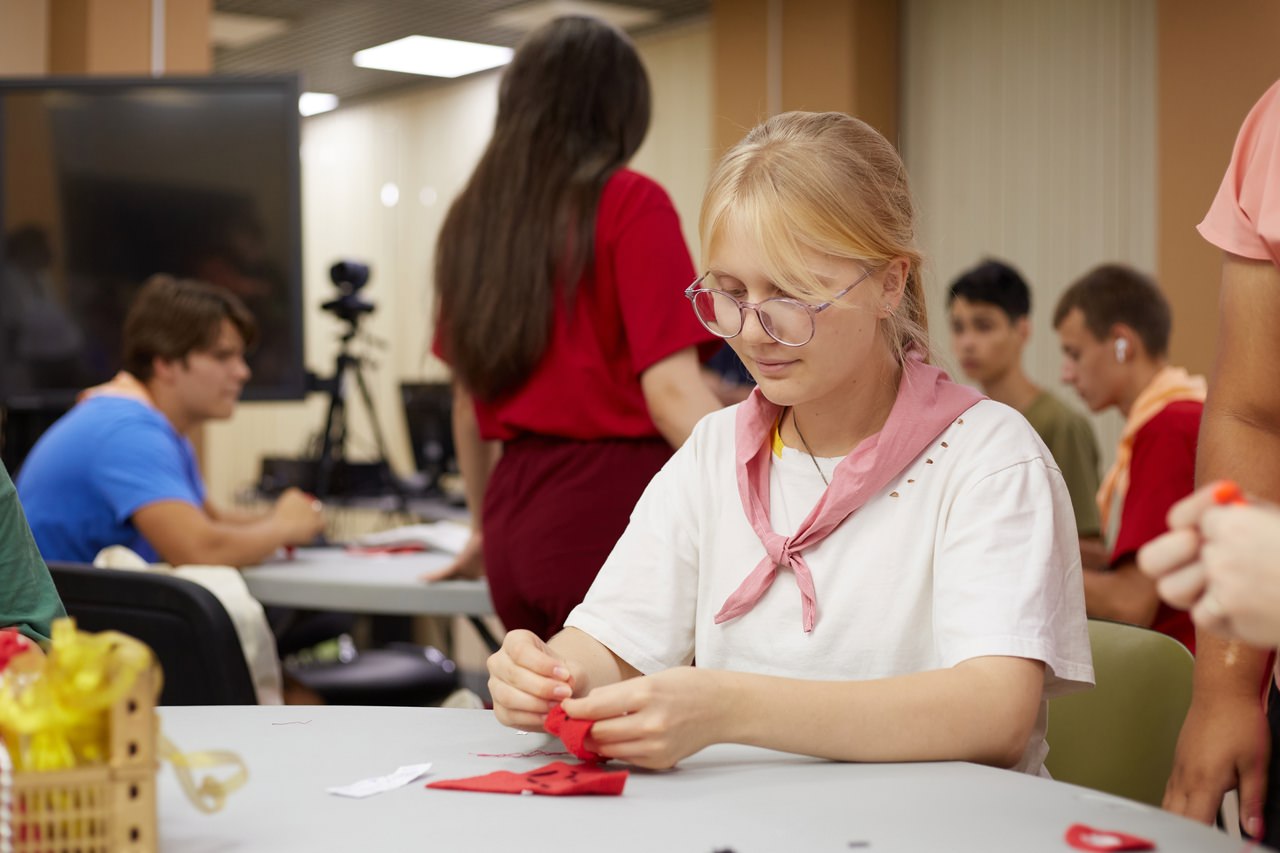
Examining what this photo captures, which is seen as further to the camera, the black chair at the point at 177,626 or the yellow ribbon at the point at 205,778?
the black chair at the point at 177,626

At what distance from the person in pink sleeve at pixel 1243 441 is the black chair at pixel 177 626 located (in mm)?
1171

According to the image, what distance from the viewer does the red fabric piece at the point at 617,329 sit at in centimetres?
192

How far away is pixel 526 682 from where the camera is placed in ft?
3.64

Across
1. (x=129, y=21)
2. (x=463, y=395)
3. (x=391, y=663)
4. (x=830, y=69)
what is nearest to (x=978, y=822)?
(x=463, y=395)

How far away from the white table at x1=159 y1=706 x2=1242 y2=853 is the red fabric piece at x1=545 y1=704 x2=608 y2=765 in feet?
0.12

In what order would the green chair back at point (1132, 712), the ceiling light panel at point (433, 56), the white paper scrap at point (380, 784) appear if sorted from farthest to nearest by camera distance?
the ceiling light panel at point (433, 56), the green chair back at point (1132, 712), the white paper scrap at point (380, 784)

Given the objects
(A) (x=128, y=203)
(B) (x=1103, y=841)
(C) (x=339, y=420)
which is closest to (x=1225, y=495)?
(B) (x=1103, y=841)

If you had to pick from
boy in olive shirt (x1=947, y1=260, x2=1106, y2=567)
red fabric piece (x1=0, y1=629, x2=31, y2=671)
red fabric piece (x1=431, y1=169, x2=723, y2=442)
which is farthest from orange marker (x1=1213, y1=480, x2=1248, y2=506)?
boy in olive shirt (x1=947, y1=260, x2=1106, y2=567)

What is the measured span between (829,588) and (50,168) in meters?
3.08

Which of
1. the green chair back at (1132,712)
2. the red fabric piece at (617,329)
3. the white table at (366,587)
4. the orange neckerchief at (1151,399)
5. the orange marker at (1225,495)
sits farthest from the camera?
the orange neckerchief at (1151,399)

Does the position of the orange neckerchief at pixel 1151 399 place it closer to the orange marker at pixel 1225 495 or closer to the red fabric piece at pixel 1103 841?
the red fabric piece at pixel 1103 841

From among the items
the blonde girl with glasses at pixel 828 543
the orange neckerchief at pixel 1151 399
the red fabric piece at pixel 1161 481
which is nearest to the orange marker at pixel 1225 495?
the blonde girl with glasses at pixel 828 543

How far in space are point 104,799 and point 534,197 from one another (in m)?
1.38

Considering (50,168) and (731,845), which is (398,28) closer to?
(50,168)
